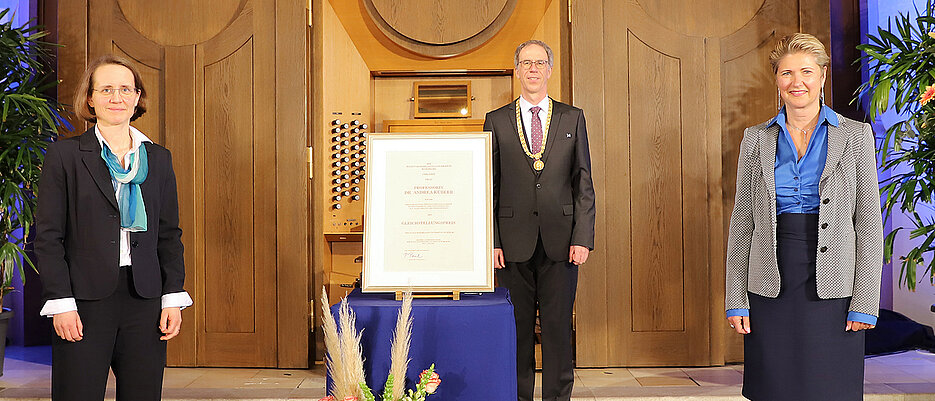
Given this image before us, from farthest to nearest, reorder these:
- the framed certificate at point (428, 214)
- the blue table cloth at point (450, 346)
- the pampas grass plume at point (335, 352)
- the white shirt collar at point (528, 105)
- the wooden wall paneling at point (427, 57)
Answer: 1. the wooden wall paneling at point (427, 57)
2. the white shirt collar at point (528, 105)
3. the framed certificate at point (428, 214)
4. the blue table cloth at point (450, 346)
5. the pampas grass plume at point (335, 352)

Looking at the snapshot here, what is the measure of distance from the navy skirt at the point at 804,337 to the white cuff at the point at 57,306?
2.09 m

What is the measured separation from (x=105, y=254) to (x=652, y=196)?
9.61 feet

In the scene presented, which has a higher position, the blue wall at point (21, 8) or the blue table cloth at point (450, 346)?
the blue wall at point (21, 8)

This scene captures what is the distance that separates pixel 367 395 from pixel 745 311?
1319 millimetres

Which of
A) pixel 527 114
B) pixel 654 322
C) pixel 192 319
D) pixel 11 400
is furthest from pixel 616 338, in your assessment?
pixel 11 400

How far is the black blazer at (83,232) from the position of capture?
2031 millimetres

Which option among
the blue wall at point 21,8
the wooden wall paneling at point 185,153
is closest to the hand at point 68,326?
the wooden wall paneling at point 185,153

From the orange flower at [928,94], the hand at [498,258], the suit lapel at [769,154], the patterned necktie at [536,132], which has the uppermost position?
the orange flower at [928,94]

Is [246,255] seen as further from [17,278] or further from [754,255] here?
[754,255]

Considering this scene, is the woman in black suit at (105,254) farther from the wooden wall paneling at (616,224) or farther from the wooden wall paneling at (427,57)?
the wooden wall paneling at (616,224)

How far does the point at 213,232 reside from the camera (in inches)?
163

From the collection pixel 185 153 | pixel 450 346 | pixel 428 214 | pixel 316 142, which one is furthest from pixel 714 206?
pixel 185 153

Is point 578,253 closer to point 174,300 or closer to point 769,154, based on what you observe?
point 769,154

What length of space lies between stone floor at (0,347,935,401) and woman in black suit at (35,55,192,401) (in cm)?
143
